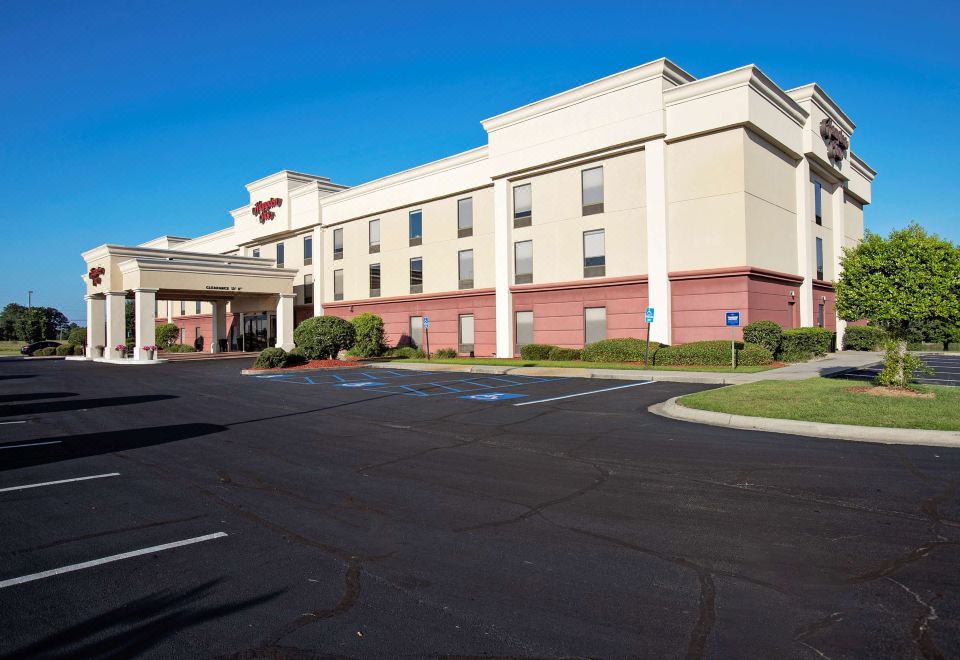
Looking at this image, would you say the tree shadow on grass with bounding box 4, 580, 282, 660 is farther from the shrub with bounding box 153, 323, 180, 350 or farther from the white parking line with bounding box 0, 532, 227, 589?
the shrub with bounding box 153, 323, 180, 350

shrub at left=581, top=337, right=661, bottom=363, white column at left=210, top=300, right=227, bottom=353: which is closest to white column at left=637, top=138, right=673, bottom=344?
shrub at left=581, top=337, right=661, bottom=363

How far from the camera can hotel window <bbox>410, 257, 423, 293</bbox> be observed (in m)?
38.5

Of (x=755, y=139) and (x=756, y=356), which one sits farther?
(x=755, y=139)

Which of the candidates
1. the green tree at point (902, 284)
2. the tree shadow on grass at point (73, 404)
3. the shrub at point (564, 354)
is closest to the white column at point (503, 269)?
the shrub at point (564, 354)

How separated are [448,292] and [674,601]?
3255 cm

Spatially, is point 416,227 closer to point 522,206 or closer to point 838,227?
point 522,206

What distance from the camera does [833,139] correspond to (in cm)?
3200

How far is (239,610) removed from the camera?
3.90 m

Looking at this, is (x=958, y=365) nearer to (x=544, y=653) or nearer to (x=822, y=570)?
(x=822, y=570)

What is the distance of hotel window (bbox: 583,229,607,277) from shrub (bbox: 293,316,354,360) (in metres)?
13.5

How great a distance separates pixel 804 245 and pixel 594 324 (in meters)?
11.5

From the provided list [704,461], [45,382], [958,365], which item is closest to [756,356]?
[958,365]

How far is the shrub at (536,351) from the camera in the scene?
29031mm

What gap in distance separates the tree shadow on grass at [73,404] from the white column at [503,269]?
18.2 meters
